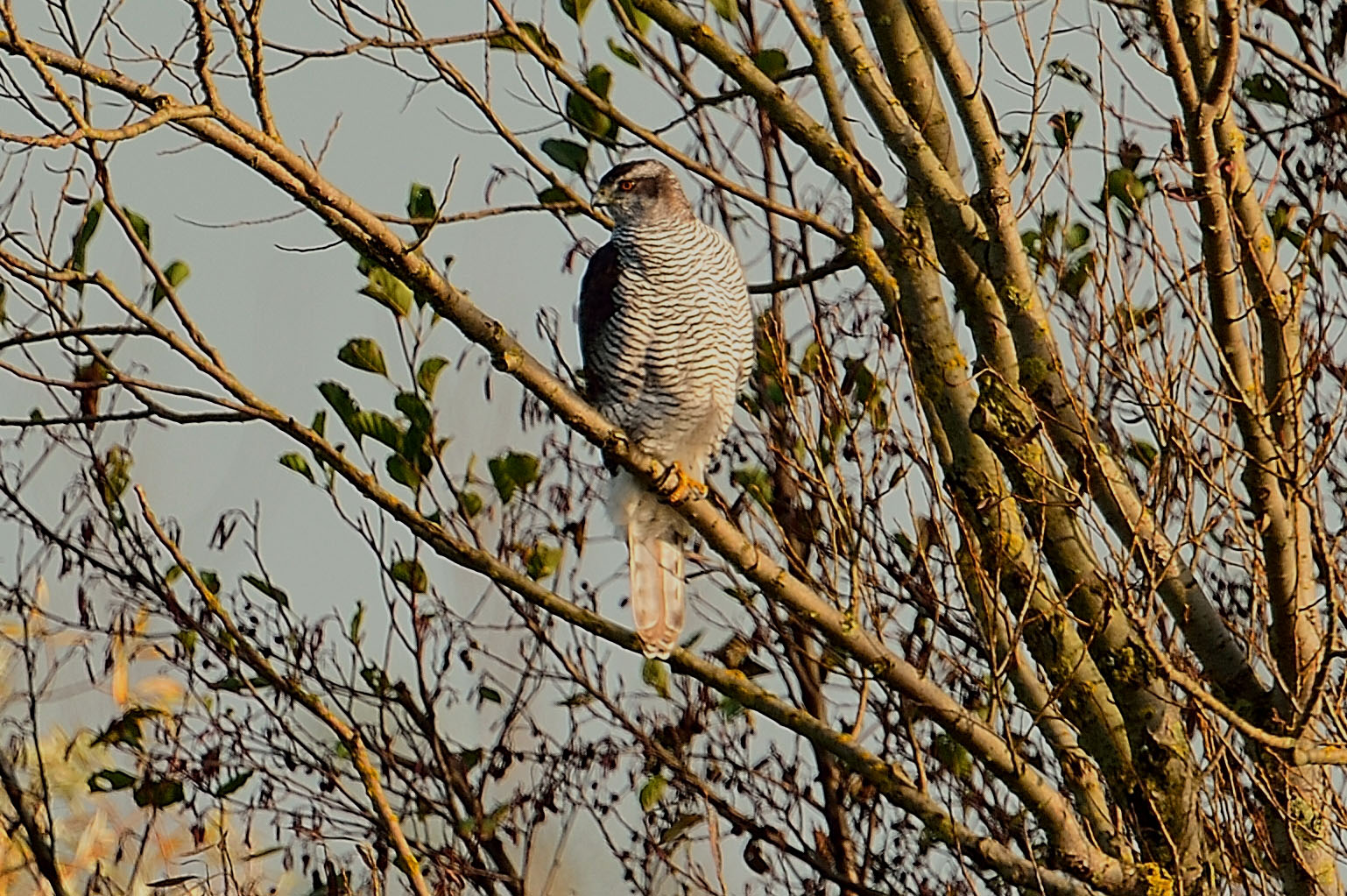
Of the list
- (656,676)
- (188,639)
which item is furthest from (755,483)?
(188,639)

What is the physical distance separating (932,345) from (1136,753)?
1111 millimetres

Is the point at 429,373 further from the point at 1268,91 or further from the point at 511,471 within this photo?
the point at 1268,91

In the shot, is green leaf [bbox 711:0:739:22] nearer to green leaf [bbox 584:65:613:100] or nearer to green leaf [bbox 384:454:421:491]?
green leaf [bbox 584:65:613:100]

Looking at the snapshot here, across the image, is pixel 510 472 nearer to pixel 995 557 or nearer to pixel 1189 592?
pixel 995 557

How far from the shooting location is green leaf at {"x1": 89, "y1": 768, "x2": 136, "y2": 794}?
15.2 feet

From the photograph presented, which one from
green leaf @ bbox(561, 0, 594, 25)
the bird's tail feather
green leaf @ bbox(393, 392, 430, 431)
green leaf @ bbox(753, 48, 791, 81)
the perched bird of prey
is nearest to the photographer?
green leaf @ bbox(393, 392, 430, 431)

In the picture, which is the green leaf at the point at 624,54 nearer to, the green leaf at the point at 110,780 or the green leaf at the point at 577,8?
the green leaf at the point at 577,8

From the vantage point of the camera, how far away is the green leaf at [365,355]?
4.08 m

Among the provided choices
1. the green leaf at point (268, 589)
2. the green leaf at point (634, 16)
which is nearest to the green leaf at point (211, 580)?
the green leaf at point (268, 589)

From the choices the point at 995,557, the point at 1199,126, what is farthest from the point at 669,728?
the point at 1199,126

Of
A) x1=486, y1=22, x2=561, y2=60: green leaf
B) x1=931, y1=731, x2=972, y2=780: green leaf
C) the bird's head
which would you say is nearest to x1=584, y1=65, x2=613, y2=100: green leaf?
x1=486, y1=22, x2=561, y2=60: green leaf

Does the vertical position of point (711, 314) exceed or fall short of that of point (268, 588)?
it exceeds it

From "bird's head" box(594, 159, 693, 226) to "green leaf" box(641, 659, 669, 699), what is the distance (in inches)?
63.7

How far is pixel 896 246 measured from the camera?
438 cm
